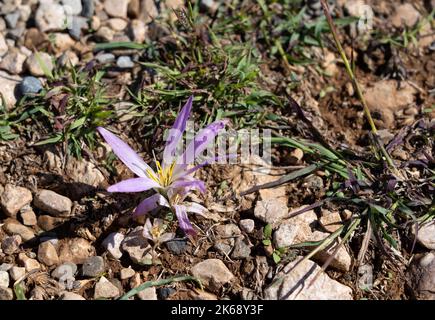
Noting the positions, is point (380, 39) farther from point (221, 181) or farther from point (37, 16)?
point (37, 16)

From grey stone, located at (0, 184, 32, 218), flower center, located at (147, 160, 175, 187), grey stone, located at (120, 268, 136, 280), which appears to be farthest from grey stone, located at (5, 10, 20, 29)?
grey stone, located at (120, 268, 136, 280)

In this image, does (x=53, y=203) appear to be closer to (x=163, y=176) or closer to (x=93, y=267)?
(x=93, y=267)

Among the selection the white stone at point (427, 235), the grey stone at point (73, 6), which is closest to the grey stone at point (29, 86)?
the grey stone at point (73, 6)

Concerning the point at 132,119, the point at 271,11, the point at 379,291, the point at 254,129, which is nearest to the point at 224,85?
the point at 254,129

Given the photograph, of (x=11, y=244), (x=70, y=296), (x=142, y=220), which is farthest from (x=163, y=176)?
(x=11, y=244)

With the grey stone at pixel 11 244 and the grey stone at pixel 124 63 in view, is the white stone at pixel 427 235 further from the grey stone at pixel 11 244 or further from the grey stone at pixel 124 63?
the grey stone at pixel 11 244

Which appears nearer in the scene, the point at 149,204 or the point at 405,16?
the point at 149,204
